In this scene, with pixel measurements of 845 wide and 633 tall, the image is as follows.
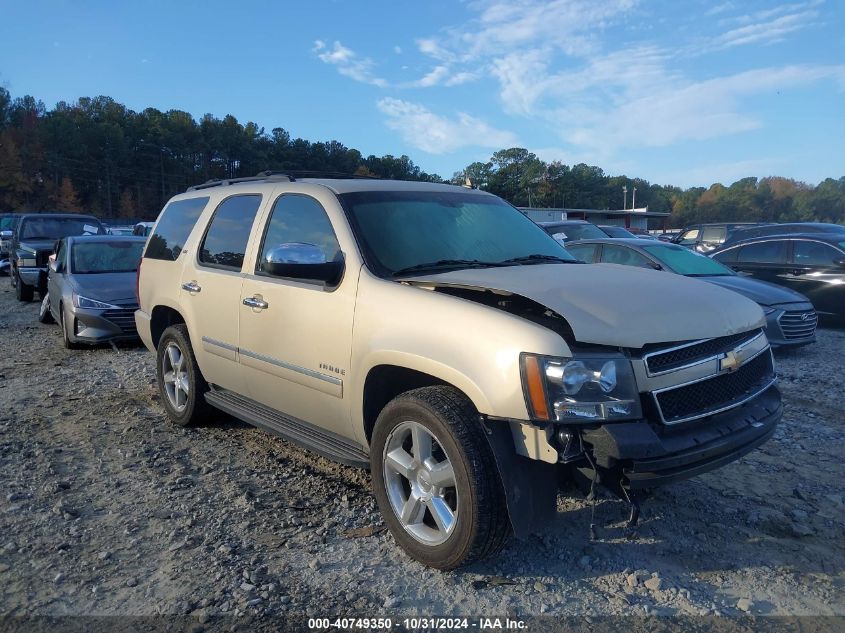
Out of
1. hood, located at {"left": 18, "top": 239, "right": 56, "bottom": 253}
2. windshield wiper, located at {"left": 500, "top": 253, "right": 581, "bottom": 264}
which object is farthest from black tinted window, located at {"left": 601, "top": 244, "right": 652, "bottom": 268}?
hood, located at {"left": 18, "top": 239, "right": 56, "bottom": 253}

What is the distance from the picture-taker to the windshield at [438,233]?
375cm

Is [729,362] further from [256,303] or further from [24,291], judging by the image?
[24,291]

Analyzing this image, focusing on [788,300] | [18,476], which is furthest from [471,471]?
[788,300]

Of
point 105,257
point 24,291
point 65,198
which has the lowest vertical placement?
point 24,291

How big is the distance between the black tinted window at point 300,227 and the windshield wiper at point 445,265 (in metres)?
0.42

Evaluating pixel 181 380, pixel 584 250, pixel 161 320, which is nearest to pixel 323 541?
pixel 181 380

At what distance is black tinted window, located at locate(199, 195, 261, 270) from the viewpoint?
459 cm

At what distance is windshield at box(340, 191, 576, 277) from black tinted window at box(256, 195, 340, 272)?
180 mm

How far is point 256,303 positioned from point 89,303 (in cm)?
563

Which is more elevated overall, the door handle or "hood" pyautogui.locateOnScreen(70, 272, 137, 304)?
the door handle

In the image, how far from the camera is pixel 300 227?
13.7 feet

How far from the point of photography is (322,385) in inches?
146

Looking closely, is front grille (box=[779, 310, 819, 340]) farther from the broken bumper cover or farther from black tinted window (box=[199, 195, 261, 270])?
black tinted window (box=[199, 195, 261, 270])

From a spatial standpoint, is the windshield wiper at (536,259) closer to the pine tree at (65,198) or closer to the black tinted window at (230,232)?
the black tinted window at (230,232)
